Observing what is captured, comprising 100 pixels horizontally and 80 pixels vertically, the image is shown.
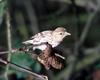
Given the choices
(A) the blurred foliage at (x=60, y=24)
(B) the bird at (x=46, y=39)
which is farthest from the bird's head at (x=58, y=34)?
(A) the blurred foliage at (x=60, y=24)

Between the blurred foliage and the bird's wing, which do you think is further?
the blurred foliage

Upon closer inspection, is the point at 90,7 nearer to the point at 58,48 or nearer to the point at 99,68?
the point at 99,68

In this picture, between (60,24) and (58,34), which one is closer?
(58,34)

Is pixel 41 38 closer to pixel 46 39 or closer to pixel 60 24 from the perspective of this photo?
pixel 46 39

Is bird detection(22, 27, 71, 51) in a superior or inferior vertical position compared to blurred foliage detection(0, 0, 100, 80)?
inferior

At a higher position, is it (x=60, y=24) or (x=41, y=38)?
(x=60, y=24)

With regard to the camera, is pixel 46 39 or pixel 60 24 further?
pixel 60 24

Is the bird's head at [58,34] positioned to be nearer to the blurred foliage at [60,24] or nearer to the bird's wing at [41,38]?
the bird's wing at [41,38]

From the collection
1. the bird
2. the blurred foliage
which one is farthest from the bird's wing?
the blurred foliage

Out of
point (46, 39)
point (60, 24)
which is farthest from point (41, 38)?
point (60, 24)

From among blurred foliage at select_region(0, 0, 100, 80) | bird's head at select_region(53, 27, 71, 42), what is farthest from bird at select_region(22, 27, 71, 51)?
blurred foliage at select_region(0, 0, 100, 80)

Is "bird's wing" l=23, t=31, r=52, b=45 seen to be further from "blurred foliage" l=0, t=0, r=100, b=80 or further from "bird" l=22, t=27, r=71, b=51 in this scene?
"blurred foliage" l=0, t=0, r=100, b=80
